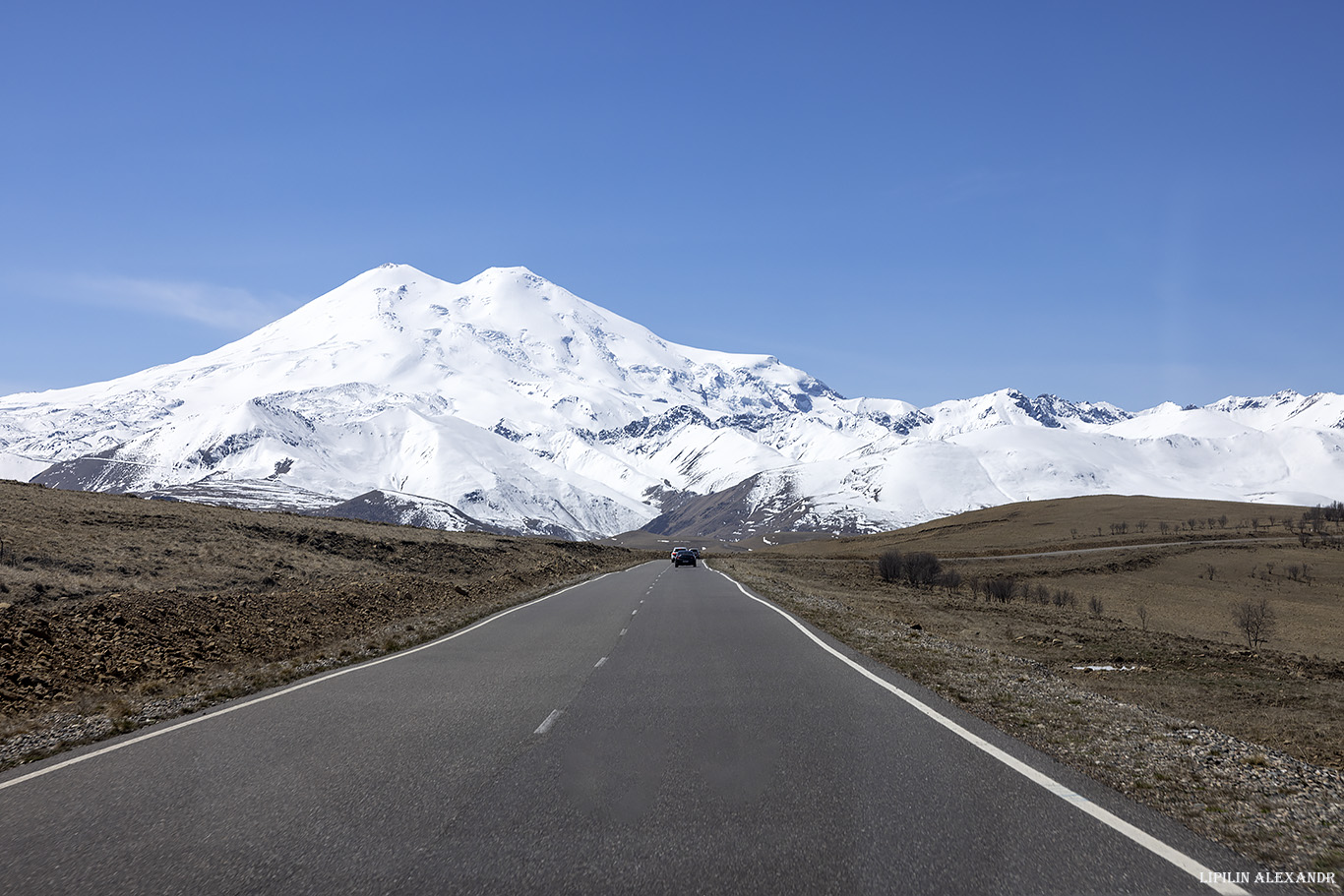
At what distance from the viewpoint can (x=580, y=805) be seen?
719cm

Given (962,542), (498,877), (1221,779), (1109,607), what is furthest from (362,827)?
(962,542)

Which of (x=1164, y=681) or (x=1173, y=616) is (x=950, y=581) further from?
(x=1164, y=681)

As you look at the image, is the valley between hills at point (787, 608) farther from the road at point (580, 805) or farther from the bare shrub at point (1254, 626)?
the road at point (580, 805)

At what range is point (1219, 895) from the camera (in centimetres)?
534

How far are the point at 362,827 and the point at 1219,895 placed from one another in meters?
5.56

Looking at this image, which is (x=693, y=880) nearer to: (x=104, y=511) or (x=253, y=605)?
(x=253, y=605)

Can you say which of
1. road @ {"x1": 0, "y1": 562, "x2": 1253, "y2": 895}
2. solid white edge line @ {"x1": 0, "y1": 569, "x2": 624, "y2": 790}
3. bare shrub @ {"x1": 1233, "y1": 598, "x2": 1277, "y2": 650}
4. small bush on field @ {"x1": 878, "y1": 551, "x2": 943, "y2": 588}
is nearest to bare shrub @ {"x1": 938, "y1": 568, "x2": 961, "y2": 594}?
small bush on field @ {"x1": 878, "y1": 551, "x2": 943, "y2": 588}

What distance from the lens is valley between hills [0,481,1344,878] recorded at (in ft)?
28.0

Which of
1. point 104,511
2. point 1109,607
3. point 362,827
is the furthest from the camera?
point 1109,607

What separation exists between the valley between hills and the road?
2.97 feet

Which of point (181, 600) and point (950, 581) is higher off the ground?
point (181, 600)

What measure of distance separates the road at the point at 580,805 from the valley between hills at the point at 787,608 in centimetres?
91

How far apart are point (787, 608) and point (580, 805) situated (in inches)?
890

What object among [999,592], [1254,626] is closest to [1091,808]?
[1254,626]
